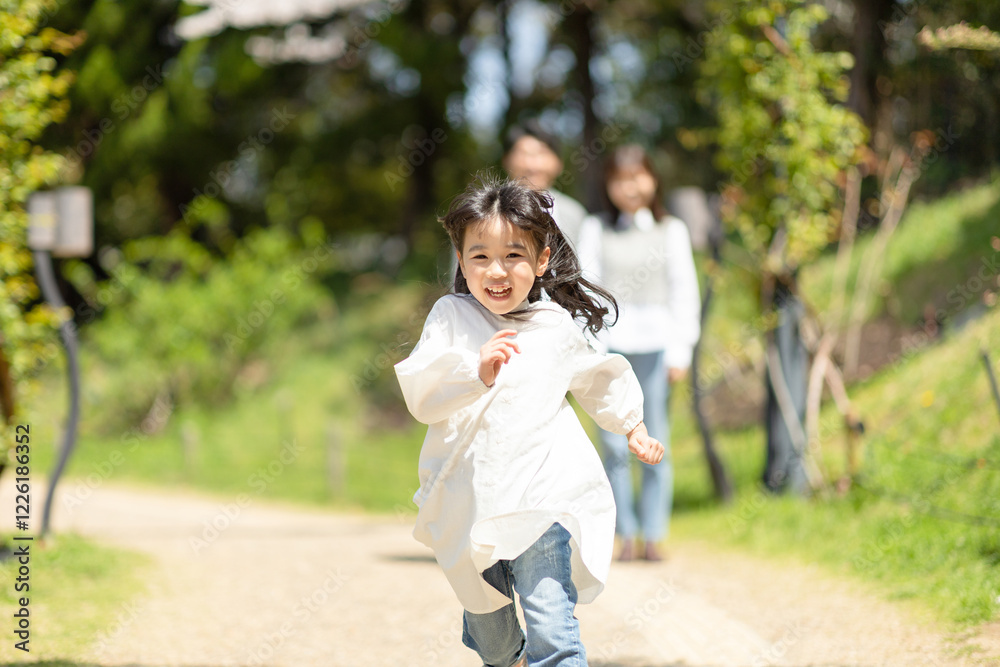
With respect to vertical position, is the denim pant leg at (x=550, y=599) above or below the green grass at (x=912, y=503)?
above

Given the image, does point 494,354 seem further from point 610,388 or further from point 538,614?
point 538,614

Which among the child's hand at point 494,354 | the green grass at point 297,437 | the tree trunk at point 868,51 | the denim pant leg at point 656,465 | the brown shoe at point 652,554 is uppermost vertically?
the tree trunk at point 868,51

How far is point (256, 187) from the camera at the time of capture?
67.3 feet

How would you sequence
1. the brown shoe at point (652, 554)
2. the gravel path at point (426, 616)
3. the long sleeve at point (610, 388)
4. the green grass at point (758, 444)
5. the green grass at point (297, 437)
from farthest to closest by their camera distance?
1. the green grass at point (297, 437)
2. the brown shoe at point (652, 554)
3. the green grass at point (758, 444)
4. the gravel path at point (426, 616)
5. the long sleeve at point (610, 388)

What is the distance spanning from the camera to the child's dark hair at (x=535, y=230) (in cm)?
265

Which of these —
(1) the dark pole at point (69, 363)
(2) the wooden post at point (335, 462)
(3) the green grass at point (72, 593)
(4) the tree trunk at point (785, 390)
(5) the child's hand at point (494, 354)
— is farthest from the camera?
(2) the wooden post at point (335, 462)

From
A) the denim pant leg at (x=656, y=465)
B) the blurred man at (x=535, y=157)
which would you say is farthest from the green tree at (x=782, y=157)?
the blurred man at (x=535, y=157)

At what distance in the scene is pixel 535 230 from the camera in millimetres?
2688

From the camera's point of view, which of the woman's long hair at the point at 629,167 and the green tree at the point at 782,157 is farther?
the green tree at the point at 782,157

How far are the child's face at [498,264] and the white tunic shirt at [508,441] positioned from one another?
0.10m

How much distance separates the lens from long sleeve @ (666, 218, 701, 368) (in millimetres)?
5145

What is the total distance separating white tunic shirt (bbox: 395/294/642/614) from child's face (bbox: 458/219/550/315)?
0.31ft

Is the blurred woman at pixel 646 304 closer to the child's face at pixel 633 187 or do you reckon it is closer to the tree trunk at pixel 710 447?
the child's face at pixel 633 187

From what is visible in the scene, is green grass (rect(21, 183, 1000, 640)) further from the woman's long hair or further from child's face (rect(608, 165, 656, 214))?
child's face (rect(608, 165, 656, 214))
